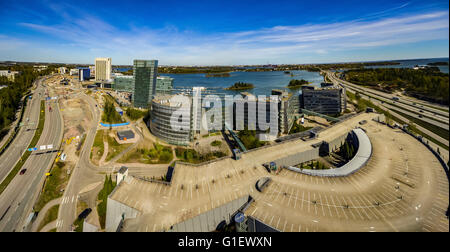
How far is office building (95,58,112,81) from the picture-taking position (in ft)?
444

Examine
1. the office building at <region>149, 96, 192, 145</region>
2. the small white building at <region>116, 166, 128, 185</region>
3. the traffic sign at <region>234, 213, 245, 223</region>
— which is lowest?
the traffic sign at <region>234, 213, 245, 223</region>

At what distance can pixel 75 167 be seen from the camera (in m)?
33.5

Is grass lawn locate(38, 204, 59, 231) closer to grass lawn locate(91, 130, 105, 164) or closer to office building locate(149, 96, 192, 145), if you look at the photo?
grass lawn locate(91, 130, 105, 164)

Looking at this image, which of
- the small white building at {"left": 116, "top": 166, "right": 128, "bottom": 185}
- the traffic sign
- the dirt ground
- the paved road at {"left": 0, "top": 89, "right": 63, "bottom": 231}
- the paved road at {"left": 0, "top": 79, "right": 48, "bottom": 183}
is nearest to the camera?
the traffic sign

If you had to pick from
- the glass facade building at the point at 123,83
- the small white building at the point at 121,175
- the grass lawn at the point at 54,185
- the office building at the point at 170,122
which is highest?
the glass facade building at the point at 123,83

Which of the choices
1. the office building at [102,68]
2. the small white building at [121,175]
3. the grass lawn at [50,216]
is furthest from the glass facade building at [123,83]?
the small white building at [121,175]

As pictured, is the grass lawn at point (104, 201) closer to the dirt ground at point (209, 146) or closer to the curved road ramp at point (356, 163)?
the dirt ground at point (209, 146)

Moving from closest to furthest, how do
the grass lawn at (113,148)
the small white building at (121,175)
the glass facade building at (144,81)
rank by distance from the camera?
the small white building at (121,175) → the grass lawn at (113,148) → the glass facade building at (144,81)

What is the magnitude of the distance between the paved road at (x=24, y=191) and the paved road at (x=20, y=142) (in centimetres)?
243

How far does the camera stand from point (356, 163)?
27281 millimetres

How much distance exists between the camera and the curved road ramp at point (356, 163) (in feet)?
80.5

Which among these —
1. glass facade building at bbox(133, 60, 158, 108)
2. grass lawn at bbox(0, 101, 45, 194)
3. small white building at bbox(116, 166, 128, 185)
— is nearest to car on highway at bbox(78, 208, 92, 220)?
small white building at bbox(116, 166, 128, 185)

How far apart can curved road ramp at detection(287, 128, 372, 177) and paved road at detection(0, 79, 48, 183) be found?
161 feet
